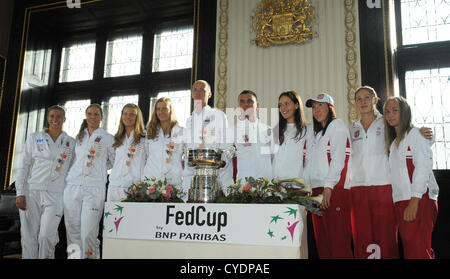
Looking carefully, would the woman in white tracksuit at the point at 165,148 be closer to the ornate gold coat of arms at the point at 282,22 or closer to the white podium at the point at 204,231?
the white podium at the point at 204,231

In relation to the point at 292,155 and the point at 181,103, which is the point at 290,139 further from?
the point at 181,103

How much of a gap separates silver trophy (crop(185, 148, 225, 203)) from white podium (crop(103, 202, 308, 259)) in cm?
15

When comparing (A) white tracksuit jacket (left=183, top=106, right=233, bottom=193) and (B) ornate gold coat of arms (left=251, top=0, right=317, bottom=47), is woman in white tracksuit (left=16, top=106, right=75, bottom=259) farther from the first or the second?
(B) ornate gold coat of arms (left=251, top=0, right=317, bottom=47)

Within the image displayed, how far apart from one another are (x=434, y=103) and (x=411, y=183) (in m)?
1.86

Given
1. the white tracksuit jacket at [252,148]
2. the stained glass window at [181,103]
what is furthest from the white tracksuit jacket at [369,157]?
the stained glass window at [181,103]

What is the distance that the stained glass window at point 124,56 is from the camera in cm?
530

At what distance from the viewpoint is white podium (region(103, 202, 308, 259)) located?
1.73 meters

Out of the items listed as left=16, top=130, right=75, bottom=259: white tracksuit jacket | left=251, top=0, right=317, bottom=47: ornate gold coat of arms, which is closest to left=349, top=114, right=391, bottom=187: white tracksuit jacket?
left=251, top=0, right=317, bottom=47: ornate gold coat of arms

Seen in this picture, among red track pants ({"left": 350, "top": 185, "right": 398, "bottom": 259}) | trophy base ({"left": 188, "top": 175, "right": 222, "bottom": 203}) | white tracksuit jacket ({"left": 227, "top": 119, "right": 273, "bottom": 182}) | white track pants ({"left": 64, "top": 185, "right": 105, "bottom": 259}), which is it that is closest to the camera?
trophy base ({"left": 188, "top": 175, "right": 222, "bottom": 203})

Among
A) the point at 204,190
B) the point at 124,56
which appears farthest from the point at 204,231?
the point at 124,56

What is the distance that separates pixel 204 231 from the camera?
1816mm

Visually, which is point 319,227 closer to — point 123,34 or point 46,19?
point 123,34

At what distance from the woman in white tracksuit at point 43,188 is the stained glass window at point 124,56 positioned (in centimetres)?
205

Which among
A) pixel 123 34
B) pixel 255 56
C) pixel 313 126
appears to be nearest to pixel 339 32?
pixel 255 56
